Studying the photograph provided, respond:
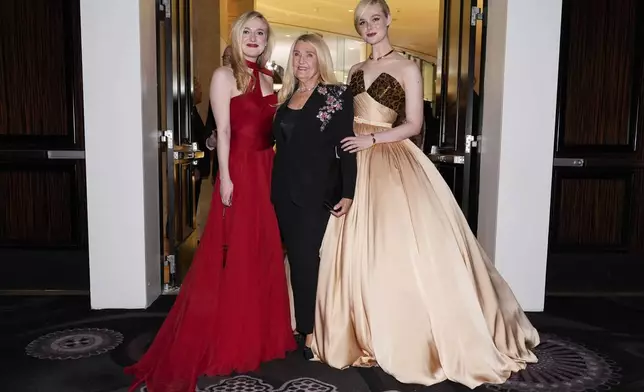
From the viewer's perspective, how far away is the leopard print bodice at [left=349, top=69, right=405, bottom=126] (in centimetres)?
245

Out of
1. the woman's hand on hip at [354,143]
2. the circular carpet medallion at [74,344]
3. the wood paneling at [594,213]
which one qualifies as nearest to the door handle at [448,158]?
the wood paneling at [594,213]

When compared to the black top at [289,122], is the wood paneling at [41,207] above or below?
below

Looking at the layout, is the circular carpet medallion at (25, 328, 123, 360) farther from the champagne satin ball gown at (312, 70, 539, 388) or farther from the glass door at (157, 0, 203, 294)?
the champagne satin ball gown at (312, 70, 539, 388)

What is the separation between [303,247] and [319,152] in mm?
431

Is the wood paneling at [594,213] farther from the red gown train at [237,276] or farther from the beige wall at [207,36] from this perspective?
the beige wall at [207,36]

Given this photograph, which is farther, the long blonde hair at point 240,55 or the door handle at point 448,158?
the door handle at point 448,158

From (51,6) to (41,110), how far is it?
0.68 m

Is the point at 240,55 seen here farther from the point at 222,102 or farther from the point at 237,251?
the point at 237,251

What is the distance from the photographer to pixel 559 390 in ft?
7.36

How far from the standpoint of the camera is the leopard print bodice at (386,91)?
2.45 meters

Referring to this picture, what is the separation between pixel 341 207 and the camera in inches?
91.9

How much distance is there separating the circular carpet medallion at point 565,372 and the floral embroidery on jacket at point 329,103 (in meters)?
1.33

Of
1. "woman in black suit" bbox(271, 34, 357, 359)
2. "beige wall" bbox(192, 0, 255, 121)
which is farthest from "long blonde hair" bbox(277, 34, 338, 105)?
"beige wall" bbox(192, 0, 255, 121)

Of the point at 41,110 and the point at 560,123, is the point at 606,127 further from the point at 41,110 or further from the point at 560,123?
the point at 41,110
